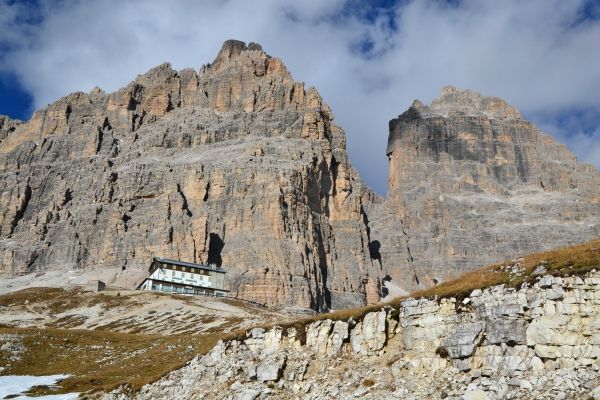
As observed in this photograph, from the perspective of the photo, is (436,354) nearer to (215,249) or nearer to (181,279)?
(181,279)

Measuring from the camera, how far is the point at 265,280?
522ft

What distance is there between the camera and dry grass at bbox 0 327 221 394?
48.4 m

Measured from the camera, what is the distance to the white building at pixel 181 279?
142 m

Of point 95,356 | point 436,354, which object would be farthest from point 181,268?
point 436,354

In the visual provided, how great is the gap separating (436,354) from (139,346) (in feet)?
146

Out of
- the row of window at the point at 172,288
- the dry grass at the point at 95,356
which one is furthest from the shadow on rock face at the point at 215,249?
the dry grass at the point at 95,356

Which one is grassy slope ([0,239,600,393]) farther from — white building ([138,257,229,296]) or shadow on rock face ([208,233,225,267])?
shadow on rock face ([208,233,225,267])

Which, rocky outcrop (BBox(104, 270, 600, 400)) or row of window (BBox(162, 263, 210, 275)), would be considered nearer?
rocky outcrop (BBox(104, 270, 600, 400))

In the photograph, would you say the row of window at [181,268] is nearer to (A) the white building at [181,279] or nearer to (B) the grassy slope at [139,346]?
(A) the white building at [181,279]

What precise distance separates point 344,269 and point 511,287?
160 metres

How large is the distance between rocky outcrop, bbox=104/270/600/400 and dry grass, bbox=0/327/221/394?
40.5 feet

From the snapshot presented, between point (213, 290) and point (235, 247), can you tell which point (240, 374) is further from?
point (235, 247)

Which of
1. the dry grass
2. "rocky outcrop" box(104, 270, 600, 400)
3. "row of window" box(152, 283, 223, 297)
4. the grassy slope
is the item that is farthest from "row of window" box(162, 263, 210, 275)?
"rocky outcrop" box(104, 270, 600, 400)

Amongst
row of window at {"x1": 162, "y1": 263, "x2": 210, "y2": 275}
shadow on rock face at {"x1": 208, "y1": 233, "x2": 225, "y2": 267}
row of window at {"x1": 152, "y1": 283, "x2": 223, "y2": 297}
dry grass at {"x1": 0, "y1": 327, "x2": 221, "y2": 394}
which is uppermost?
shadow on rock face at {"x1": 208, "y1": 233, "x2": 225, "y2": 267}
